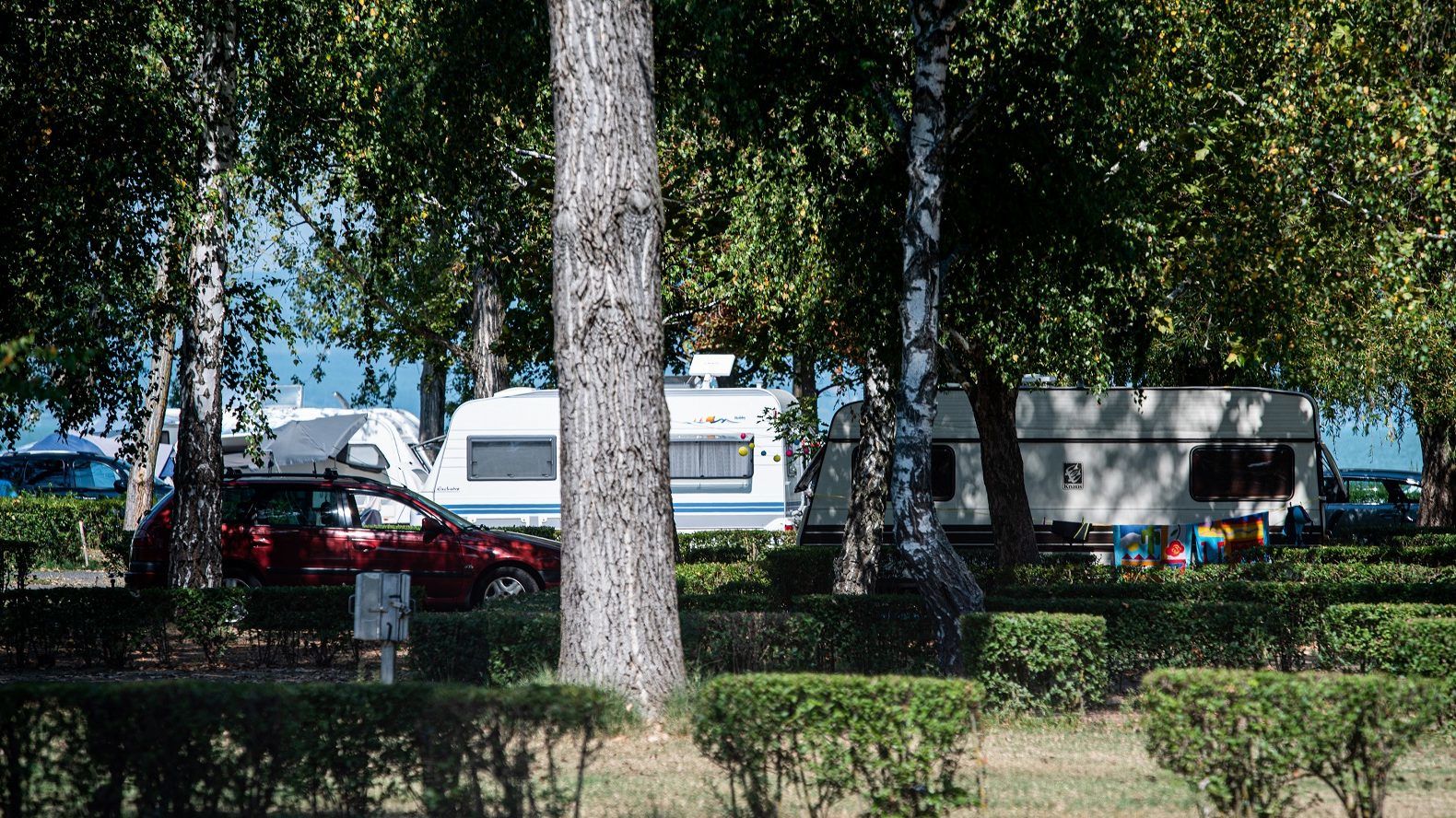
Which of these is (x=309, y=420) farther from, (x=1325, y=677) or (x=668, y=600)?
(x=1325, y=677)

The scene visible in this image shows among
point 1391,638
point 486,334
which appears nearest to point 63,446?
point 486,334

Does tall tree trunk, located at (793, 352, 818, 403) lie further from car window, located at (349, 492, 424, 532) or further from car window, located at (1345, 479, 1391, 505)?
car window, located at (1345, 479, 1391, 505)

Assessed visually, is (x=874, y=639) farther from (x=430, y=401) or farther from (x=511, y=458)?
(x=430, y=401)

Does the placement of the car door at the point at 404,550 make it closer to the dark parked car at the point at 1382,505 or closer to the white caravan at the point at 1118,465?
the white caravan at the point at 1118,465

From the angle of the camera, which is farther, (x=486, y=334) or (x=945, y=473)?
(x=486, y=334)

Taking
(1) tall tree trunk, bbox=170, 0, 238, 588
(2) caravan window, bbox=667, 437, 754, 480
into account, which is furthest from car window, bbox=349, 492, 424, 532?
(2) caravan window, bbox=667, 437, 754, 480

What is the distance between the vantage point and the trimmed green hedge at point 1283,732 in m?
5.36

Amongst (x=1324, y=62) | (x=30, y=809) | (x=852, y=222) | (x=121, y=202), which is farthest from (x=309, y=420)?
(x=30, y=809)

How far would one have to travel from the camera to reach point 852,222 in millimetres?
11359

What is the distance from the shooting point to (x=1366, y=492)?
33562mm

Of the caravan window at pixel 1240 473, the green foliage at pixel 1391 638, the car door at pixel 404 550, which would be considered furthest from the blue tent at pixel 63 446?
the green foliage at pixel 1391 638

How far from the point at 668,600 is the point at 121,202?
6897 millimetres

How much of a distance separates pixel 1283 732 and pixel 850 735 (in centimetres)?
177

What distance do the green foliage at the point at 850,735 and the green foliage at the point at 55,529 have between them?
2100 cm
